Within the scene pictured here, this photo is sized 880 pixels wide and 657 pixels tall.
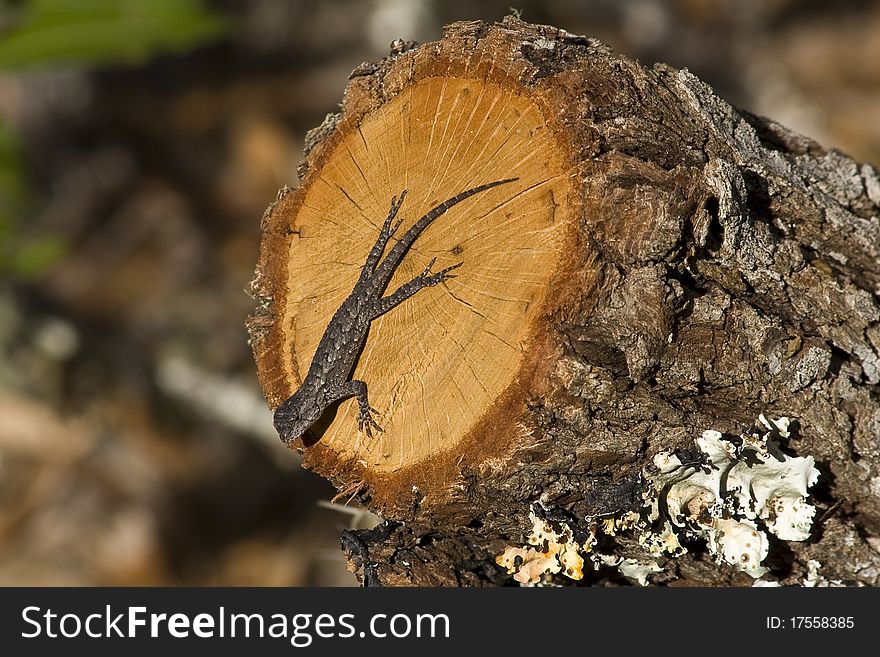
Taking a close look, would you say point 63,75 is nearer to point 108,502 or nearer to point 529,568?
point 108,502

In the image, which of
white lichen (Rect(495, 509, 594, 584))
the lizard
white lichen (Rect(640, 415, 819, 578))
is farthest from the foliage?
white lichen (Rect(640, 415, 819, 578))

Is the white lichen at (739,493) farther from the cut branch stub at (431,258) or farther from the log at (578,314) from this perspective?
the cut branch stub at (431,258)

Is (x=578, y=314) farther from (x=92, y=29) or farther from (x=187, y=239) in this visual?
(x=187, y=239)

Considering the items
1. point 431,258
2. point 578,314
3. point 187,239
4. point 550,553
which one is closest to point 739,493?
point 550,553

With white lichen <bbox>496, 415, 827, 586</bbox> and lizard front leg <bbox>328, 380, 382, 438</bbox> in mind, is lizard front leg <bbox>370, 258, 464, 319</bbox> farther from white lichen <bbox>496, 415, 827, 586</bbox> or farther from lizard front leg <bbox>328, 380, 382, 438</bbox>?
white lichen <bbox>496, 415, 827, 586</bbox>

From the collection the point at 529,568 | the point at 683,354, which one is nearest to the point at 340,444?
the point at 529,568

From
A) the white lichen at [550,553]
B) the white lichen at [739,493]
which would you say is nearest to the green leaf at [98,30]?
the white lichen at [550,553]

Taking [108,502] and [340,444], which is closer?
[340,444]
